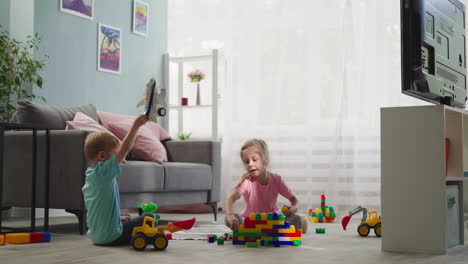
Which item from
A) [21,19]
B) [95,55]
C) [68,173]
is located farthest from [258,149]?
[95,55]

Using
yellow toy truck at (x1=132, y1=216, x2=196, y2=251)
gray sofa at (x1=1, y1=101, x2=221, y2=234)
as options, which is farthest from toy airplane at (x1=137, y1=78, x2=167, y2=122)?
gray sofa at (x1=1, y1=101, x2=221, y2=234)

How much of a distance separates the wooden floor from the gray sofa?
36 centimetres

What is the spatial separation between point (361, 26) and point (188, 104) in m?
1.69

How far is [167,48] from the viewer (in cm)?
579

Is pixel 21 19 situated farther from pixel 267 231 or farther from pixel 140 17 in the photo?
pixel 267 231

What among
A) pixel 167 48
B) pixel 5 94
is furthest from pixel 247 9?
pixel 5 94

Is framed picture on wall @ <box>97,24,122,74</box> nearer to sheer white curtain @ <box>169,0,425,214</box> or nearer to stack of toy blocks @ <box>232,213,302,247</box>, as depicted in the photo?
sheer white curtain @ <box>169,0,425,214</box>

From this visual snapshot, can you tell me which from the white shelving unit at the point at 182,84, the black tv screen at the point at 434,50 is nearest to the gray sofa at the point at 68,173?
the white shelving unit at the point at 182,84

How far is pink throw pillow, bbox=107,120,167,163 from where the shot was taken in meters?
4.00

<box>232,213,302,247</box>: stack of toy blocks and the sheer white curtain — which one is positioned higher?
the sheer white curtain

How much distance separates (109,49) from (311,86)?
1730 millimetres

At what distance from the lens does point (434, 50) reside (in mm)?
2742

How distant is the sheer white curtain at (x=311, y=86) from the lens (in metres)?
4.94

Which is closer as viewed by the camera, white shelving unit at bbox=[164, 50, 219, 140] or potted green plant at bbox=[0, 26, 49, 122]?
potted green plant at bbox=[0, 26, 49, 122]
